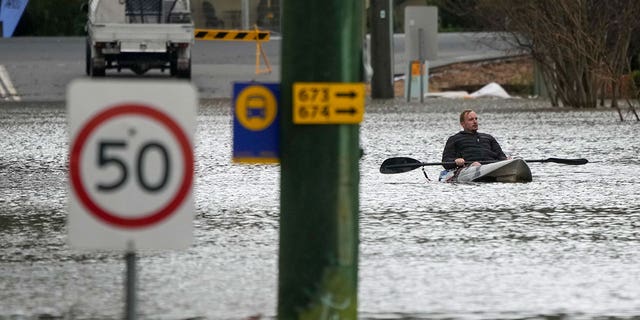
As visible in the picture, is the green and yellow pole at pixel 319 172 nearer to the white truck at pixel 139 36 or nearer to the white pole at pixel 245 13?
the white truck at pixel 139 36

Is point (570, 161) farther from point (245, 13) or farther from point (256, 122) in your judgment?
point (245, 13)

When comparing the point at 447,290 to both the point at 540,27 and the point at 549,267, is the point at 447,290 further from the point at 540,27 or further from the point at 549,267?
the point at 540,27

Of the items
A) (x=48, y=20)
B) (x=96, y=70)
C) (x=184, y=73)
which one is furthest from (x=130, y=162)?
(x=48, y=20)

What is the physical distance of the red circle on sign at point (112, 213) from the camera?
6.06 meters

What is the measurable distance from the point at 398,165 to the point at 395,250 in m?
5.97

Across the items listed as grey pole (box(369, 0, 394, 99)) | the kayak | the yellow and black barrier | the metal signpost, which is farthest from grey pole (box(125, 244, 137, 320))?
the yellow and black barrier

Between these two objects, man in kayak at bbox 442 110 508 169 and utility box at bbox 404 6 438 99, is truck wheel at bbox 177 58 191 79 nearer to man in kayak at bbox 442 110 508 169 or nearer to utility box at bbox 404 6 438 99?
utility box at bbox 404 6 438 99

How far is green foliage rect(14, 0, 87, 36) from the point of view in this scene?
57.2 meters

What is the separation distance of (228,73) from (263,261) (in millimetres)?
32468

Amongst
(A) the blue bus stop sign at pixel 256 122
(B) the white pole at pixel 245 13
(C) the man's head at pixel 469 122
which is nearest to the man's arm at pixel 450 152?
(C) the man's head at pixel 469 122

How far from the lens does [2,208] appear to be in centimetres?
1406

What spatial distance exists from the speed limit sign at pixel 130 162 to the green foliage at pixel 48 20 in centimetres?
5145

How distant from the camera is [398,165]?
1698 cm

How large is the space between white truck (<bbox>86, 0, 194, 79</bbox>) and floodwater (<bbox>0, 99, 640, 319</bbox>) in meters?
16.5
